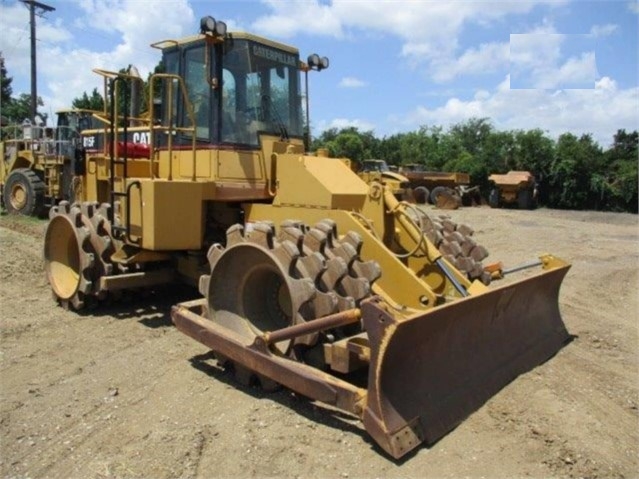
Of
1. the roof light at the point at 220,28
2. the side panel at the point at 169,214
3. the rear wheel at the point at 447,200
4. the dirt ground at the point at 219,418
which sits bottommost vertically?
the dirt ground at the point at 219,418

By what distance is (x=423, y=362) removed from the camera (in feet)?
12.6

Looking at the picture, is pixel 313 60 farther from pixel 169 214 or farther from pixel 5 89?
pixel 5 89

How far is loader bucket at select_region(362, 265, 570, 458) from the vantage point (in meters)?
3.54

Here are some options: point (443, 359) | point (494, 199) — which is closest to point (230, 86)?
point (443, 359)

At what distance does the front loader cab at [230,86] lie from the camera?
5.93 metres

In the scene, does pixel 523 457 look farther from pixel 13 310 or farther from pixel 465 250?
pixel 13 310

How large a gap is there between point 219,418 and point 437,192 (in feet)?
78.6

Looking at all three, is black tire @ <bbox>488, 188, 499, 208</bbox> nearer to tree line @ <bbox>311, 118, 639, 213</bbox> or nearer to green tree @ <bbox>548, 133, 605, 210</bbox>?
tree line @ <bbox>311, 118, 639, 213</bbox>

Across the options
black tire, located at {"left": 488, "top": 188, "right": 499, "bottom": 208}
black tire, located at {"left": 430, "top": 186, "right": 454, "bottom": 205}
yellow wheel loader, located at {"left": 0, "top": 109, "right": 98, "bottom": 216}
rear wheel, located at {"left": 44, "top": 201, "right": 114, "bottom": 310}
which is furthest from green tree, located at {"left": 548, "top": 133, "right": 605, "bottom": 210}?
rear wheel, located at {"left": 44, "top": 201, "right": 114, "bottom": 310}

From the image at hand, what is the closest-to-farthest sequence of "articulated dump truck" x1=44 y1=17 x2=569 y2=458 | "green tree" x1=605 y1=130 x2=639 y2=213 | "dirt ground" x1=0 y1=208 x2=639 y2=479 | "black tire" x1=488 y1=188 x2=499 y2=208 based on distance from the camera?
1. "dirt ground" x1=0 y1=208 x2=639 y2=479
2. "articulated dump truck" x1=44 y1=17 x2=569 y2=458
3. "black tire" x1=488 y1=188 x2=499 y2=208
4. "green tree" x1=605 y1=130 x2=639 y2=213

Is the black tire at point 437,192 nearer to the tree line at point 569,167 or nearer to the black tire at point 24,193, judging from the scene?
the tree line at point 569,167

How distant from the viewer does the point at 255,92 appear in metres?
6.20

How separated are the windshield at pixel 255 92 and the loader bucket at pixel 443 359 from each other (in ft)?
9.95

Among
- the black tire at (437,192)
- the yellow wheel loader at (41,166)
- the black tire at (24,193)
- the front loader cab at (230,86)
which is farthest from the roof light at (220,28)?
the black tire at (437,192)
